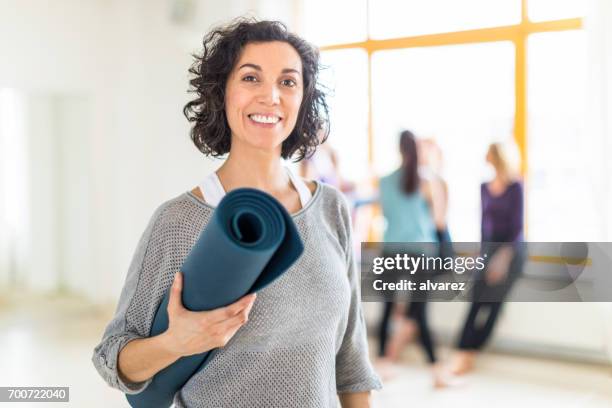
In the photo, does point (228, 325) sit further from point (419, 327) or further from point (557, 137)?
point (557, 137)

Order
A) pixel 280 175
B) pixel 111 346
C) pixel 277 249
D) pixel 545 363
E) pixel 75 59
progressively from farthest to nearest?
pixel 75 59 → pixel 545 363 → pixel 280 175 → pixel 111 346 → pixel 277 249

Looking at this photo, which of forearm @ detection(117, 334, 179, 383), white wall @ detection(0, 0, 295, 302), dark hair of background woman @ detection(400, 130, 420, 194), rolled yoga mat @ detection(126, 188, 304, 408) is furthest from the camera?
white wall @ detection(0, 0, 295, 302)

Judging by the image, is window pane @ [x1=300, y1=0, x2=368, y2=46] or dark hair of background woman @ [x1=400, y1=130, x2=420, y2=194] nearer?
dark hair of background woman @ [x1=400, y1=130, x2=420, y2=194]

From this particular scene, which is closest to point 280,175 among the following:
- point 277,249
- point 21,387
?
point 277,249

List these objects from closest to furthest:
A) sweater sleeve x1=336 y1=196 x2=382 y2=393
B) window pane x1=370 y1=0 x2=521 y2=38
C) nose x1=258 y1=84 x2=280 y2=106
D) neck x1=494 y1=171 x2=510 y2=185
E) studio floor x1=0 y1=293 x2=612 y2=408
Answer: nose x1=258 y1=84 x2=280 y2=106, sweater sleeve x1=336 y1=196 x2=382 y2=393, studio floor x1=0 y1=293 x2=612 y2=408, neck x1=494 y1=171 x2=510 y2=185, window pane x1=370 y1=0 x2=521 y2=38

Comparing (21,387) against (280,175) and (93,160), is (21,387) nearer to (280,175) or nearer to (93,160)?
(93,160)

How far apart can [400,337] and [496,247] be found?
66 cm

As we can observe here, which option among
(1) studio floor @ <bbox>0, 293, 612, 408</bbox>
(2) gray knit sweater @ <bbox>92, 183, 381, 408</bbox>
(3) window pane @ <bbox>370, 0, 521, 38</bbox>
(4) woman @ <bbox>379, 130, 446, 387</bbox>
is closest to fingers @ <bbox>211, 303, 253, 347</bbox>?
(2) gray knit sweater @ <bbox>92, 183, 381, 408</bbox>

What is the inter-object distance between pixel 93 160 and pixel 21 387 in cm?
184

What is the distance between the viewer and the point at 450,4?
3.88m

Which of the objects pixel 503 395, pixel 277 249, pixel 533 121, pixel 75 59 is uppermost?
pixel 75 59

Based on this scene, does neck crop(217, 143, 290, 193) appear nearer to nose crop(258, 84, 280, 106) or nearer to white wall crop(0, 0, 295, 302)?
nose crop(258, 84, 280, 106)

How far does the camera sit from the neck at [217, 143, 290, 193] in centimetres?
92

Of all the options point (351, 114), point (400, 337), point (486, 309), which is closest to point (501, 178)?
point (486, 309)
